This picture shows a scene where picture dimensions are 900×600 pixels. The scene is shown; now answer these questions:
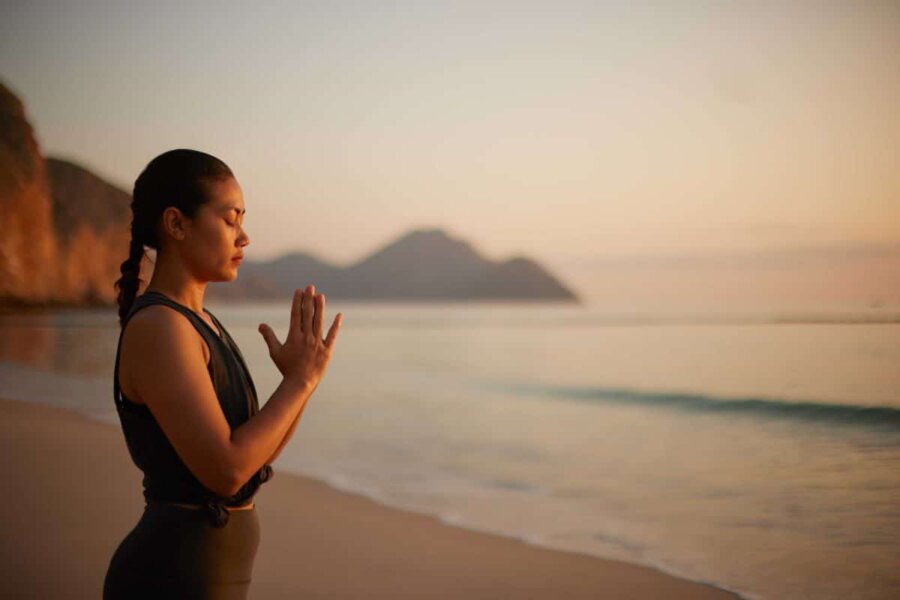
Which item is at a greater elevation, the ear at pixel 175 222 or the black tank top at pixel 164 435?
the ear at pixel 175 222

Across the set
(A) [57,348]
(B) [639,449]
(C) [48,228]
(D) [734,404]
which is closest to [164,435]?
(B) [639,449]

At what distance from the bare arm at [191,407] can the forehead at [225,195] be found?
0.68ft

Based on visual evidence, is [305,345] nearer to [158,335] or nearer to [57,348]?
[158,335]

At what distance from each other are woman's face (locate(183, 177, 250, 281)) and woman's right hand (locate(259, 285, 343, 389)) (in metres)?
0.13

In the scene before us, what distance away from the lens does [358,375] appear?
19484 millimetres

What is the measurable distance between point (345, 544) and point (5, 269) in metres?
43.0

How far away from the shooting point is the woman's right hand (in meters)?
1.40

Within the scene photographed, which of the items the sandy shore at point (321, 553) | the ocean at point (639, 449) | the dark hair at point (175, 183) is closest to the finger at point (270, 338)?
the dark hair at point (175, 183)

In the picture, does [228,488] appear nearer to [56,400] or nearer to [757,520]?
[757,520]

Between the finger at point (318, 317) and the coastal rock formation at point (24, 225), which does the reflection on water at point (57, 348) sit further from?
the finger at point (318, 317)

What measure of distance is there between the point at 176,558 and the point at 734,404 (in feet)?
51.4

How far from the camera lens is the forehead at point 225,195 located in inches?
55.8

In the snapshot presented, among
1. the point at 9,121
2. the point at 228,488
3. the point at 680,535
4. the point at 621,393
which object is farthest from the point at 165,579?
the point at 9,121

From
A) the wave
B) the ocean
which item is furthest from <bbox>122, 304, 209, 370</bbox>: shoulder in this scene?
the wave
